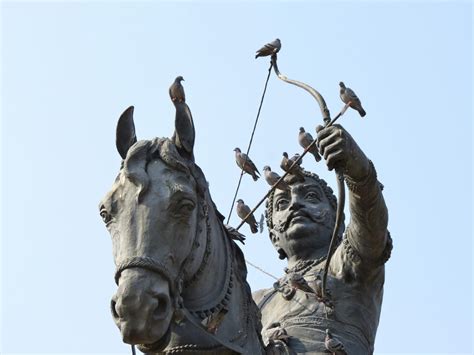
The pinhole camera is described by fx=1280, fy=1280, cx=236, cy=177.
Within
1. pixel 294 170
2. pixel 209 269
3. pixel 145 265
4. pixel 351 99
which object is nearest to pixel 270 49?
pixel 351 99

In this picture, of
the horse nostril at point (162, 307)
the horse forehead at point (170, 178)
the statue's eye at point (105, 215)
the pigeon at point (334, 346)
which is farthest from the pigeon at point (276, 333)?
the horse nostril at point (162, 307)

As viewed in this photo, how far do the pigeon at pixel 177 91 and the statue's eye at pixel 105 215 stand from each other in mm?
964

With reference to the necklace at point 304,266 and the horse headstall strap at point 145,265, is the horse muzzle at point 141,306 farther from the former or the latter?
the necklace at point 304,266

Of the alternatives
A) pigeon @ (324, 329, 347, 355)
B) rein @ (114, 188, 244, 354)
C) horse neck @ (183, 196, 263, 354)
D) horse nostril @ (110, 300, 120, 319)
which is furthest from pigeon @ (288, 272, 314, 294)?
horse nostril @ (110, 300, 120, 319)

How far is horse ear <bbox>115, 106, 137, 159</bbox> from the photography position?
870 centimetres

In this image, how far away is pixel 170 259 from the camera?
789cm

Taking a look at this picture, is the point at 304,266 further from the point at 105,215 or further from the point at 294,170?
the point at 105,215

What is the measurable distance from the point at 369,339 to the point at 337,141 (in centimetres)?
248

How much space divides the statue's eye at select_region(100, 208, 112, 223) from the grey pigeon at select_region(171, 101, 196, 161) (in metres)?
0.71

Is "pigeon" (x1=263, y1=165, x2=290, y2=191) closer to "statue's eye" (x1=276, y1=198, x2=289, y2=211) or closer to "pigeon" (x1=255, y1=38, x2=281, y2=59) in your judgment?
"statue's eye" (x1=276, y1=198, x2=289, y2=211)

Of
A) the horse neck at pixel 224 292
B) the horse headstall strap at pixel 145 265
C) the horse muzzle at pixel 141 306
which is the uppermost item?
the horse neck at pixel 224 292

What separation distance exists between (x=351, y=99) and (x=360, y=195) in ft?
2.57

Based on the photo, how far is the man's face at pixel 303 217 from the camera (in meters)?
12.5

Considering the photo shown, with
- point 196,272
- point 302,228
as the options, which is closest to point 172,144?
point 196,272
